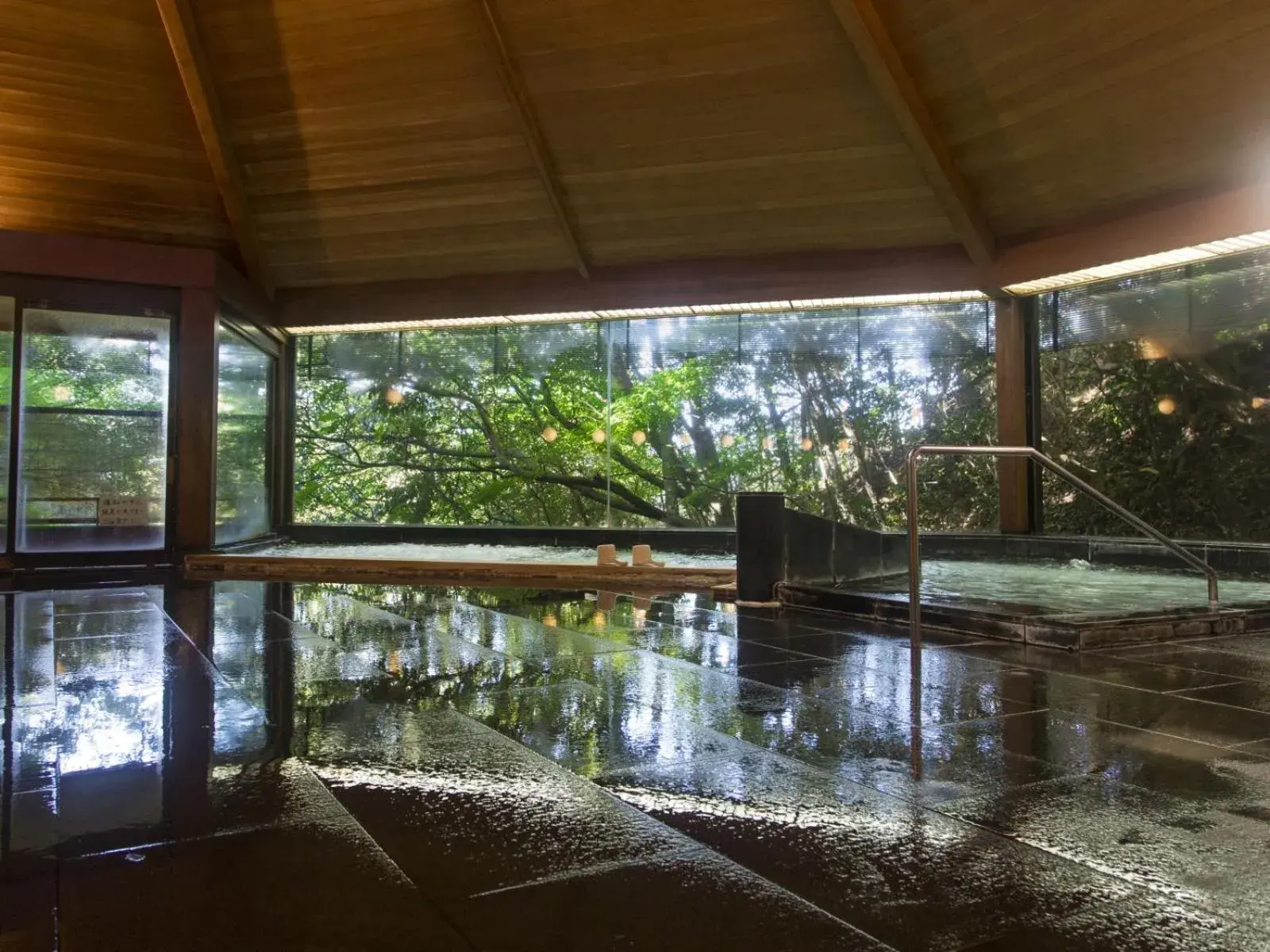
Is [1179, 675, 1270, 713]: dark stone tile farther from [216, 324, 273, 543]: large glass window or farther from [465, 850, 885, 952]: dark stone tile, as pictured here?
[216, 324, 273, 543]: large glass window

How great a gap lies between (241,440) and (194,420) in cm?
160

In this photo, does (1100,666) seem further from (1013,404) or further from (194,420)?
(194,420)

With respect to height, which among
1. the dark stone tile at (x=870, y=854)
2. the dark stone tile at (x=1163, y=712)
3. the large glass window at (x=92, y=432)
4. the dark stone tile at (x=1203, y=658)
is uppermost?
the large glass window at (x=92, y=432)

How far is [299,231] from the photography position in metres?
11.1

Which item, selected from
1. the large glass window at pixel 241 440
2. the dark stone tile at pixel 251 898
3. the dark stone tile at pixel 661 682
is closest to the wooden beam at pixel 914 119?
the dark stone tile at pixel 661 682

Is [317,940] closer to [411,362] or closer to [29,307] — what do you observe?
[29,307]

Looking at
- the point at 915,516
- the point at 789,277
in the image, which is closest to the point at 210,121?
the point at 789,277

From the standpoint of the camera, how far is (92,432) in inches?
384

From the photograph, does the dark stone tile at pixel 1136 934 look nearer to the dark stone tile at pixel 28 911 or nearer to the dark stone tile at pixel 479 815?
the dark stone tile at pixel 479 815

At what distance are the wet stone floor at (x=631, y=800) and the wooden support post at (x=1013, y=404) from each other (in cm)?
615

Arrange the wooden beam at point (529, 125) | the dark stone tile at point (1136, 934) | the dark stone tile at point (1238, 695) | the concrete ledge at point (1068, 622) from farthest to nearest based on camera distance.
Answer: the wooden beam at point (529, 125) → the concrete ledge at point (1068, 622) → the dark stone tile at point (1238, 695) → the dark stone tile at point (1136, 934)

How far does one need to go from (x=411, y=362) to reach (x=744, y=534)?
25.6 feet

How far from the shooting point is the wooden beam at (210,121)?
860cm

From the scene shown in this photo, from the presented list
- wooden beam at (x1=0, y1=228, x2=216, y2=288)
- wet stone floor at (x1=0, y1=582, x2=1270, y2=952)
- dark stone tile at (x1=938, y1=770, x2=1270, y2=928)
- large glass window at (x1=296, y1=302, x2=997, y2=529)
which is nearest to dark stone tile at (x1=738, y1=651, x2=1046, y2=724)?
wet stone floor at (x1=0, y1=582, x2=1270, y2=952)
